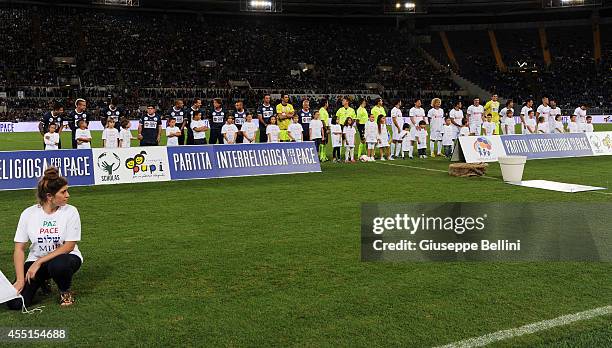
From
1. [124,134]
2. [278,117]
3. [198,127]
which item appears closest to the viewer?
[124,134]

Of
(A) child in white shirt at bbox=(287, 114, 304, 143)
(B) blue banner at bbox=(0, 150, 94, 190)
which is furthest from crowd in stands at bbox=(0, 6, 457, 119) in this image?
(B) blue banner at bbox=(0, 150, 94, 190)

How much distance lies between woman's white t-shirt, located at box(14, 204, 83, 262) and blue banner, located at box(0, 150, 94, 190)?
8.22 metres

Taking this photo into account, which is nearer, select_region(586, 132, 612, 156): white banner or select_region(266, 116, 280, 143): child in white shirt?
select_region(266, 116, 280, 143): child in white shirt

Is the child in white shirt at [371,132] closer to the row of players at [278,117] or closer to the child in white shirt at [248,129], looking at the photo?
the row of players at [278,117]

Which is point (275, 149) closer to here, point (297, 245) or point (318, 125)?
point (318, 125)

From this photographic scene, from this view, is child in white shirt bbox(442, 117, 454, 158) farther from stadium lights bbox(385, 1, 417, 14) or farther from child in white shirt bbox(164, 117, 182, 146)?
stadium lights bbox(385, 1, 417, 14)

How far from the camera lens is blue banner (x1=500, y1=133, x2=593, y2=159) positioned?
19.0 meters

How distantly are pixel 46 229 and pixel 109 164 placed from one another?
29.2ft

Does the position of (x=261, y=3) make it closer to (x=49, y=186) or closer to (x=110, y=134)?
(x=110, y=134)

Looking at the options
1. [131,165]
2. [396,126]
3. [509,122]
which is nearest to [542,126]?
[509,122]

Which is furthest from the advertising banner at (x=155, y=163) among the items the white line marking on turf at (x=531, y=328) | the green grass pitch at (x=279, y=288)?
the white line marking on turf at (x=531, y=328)

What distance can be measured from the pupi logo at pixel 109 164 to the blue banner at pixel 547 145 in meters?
11.5

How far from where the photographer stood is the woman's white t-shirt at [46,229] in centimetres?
569

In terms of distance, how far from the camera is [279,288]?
6273 mm
